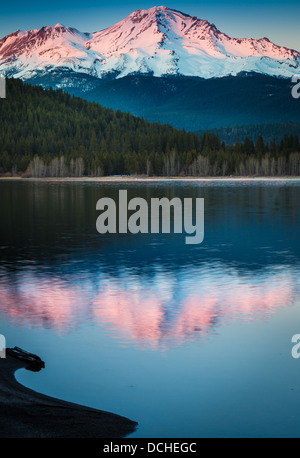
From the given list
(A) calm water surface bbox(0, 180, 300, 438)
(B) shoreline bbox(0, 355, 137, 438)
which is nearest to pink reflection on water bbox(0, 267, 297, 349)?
(A) calm water surface bbox(0, 180, 300, 438)

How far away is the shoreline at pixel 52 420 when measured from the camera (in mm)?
12891

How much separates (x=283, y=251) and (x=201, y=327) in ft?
64.2

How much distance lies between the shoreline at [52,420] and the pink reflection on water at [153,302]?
4.98 metres

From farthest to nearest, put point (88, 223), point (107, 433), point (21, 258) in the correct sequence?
point (88, 223)
point (21, 258)
point (107, 433)

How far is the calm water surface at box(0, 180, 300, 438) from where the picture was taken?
14.5 m

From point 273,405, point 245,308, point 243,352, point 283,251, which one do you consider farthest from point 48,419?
point 283,251

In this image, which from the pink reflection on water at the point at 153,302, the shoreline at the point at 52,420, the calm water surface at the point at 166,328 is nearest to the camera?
the shoreline at the point at 52,420

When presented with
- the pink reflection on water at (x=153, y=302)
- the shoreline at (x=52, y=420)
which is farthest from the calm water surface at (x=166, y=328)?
the shoreline at (x=52, y=420)

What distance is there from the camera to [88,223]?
191ft

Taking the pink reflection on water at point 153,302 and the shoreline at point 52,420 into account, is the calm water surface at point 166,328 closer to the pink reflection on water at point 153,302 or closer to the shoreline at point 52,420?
the pink reflection on water at point 153,302

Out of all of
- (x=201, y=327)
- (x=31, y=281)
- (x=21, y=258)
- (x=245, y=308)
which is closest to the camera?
(x=201, y=327)

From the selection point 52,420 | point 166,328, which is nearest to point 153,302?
point 166,328

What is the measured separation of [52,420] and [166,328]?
312 inches

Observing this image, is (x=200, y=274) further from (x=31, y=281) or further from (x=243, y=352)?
(x=243, y=352)
